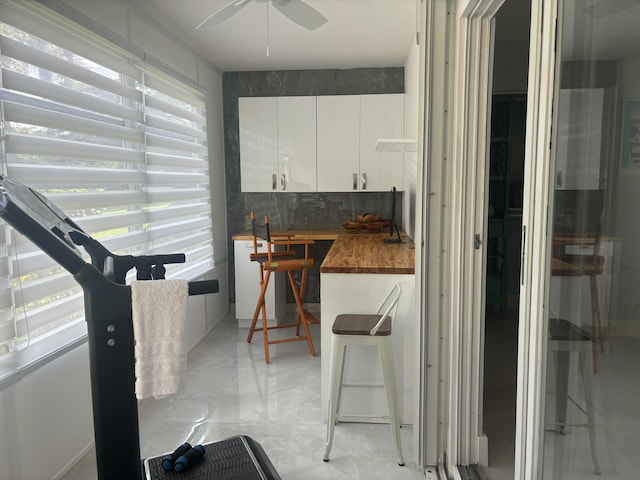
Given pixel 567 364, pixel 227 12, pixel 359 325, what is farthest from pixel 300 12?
pixel 567 364

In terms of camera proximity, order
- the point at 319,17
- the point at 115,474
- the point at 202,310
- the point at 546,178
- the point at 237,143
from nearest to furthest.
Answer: the point at 546,178, the point at 115,474, the point at 319,17, the point at 202,310, the point at 237,143

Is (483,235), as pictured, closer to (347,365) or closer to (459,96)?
(459,96)

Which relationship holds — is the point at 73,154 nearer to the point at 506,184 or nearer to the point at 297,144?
the point at 297,144

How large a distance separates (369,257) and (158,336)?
5.72 ft

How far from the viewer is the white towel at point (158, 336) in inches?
53.7

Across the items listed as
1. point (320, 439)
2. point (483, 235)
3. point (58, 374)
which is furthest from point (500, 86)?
point (58, 374)

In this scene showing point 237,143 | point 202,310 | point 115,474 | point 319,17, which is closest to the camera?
point 115,474

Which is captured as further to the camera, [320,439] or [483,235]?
[320,439]

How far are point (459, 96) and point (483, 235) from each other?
1.95 ft

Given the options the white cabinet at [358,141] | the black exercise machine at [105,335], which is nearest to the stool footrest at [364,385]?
the black exercise machine at [105,335]

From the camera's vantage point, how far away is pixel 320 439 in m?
2.54

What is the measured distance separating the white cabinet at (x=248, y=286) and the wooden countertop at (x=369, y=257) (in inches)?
35.2

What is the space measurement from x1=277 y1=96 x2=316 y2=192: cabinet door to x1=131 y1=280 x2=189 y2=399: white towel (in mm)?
3395

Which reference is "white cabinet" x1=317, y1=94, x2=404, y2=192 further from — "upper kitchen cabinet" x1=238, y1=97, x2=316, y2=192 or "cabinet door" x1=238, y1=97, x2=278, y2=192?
"cabinet door" x1=238, y1=97, x2=278, y2=192
